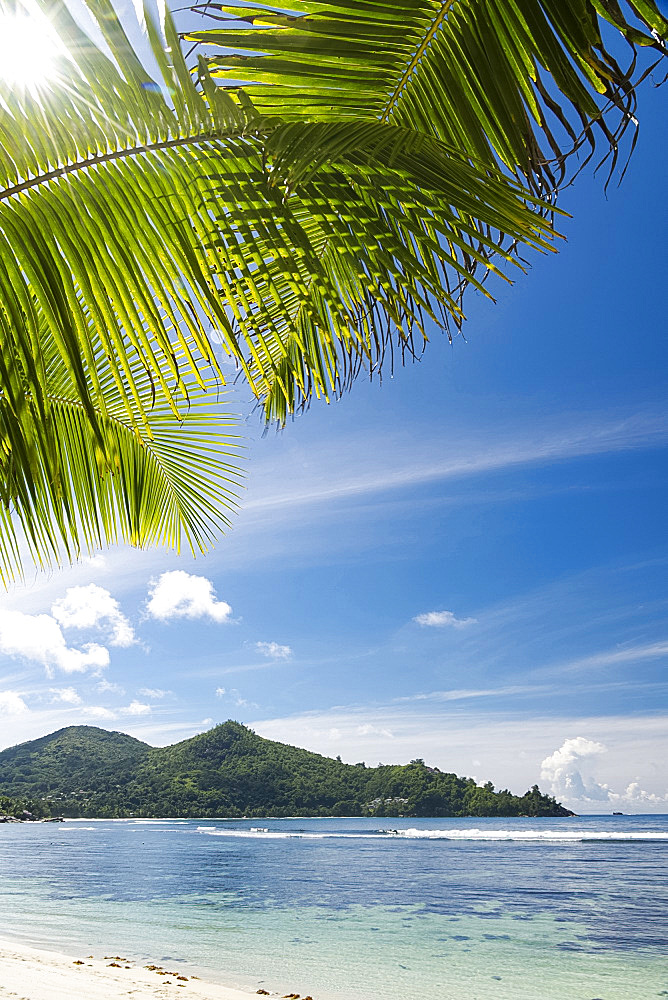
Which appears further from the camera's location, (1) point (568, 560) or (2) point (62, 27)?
(1) point (568, 560)

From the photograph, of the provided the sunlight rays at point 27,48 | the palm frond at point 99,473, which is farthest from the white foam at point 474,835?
the sunlight rays at point 27,48

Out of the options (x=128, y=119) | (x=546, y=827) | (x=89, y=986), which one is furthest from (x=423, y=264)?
(x=546, y=827)

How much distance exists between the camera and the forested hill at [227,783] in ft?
218

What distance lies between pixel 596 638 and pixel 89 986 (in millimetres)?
87469

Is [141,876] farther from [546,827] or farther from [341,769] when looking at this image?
[341,769]

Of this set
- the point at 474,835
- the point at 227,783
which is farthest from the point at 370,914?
the point at 227,783

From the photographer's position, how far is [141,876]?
27234 mm

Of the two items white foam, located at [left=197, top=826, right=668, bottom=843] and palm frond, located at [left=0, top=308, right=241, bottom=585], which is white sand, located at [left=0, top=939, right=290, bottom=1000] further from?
white foam, located at [left=197, top=826, right=668, bottom=843]

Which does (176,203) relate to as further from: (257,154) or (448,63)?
(448,63)

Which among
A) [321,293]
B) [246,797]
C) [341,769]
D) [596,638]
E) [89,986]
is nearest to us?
[321,293]

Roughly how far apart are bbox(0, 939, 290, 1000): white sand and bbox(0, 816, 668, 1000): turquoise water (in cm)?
98

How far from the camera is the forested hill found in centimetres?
6656

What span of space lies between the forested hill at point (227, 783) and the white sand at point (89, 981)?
193 feet

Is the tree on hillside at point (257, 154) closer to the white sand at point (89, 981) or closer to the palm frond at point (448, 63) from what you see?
the palm frond at point (448, 63)
